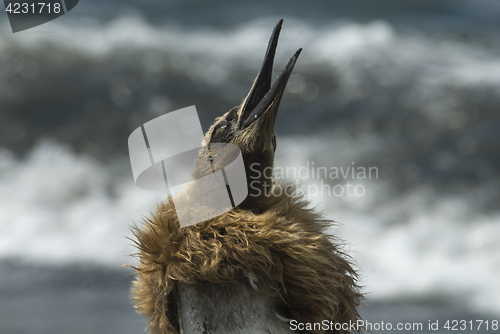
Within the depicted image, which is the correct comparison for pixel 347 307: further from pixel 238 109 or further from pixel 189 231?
pixel 238 109

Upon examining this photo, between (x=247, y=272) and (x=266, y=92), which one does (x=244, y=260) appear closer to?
(x=247, y=272)

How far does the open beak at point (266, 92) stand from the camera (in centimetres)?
248

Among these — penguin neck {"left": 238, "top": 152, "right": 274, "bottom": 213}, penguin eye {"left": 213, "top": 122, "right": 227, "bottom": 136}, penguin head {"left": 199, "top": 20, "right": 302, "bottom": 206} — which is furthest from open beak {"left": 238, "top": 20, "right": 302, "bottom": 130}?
penguin neck {"left": 238, "top": 152, "right": 274, "bottom": 213}

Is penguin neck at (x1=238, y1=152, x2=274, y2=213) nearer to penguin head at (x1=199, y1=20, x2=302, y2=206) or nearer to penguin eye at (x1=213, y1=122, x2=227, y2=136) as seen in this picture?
penguin head at (x1=199, y1=20, x2=302, y2=206)

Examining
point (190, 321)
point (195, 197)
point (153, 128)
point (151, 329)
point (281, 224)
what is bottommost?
point (151, 329)

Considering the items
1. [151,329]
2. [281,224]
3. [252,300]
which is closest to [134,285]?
[151,329]

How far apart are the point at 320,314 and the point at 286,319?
0.19m

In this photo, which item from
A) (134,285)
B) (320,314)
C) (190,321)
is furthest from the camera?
(134,285)

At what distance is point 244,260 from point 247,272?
63 mm

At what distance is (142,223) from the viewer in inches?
92.7

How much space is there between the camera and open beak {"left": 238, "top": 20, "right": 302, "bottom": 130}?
2484mm

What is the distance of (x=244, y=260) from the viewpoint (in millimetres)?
2088

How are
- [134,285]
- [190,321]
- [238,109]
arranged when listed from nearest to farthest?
[190,321] < [134,285] < [238,109]

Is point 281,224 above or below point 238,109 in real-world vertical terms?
below
